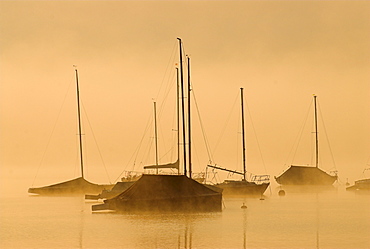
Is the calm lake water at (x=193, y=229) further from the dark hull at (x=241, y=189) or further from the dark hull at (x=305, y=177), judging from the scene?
the dark hull at (x=305, y=177)

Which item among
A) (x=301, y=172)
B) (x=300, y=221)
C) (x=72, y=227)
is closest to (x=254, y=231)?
(x=300, y=221)

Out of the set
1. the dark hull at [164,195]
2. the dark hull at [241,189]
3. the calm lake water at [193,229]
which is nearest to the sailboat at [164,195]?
the dark hull at [164,195]

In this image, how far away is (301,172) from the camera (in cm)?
12438

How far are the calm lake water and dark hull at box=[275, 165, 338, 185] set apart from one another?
53931mm

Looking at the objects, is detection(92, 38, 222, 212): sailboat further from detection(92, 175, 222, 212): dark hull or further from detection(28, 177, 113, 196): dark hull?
detection(28, 177, 113, 196): dark hull

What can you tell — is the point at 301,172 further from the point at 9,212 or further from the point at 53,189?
the point at 9,212

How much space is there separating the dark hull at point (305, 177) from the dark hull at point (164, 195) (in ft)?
224

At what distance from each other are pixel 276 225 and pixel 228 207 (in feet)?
48.6

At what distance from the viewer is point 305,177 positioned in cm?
12362

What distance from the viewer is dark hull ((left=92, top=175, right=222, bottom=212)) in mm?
55594

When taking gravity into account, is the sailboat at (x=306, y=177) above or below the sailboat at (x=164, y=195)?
above

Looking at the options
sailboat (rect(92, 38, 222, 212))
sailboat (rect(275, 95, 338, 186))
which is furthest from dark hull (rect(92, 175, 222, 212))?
sailboat (rect(275, 95, 338, 186))

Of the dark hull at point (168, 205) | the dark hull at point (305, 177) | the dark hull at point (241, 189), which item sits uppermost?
the dark hull at point (305, 177)

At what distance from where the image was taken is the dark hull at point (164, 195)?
55594 mm
